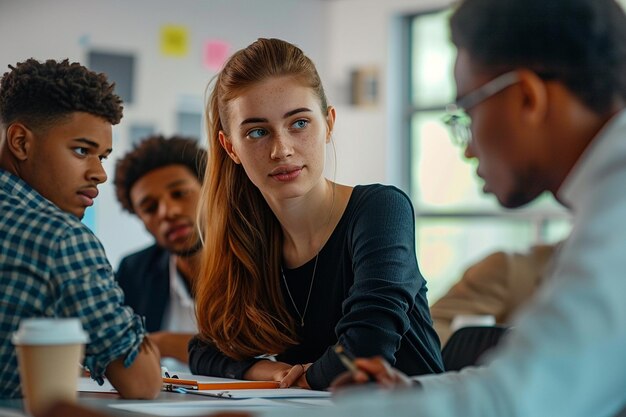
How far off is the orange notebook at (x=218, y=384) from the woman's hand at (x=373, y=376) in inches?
20.8

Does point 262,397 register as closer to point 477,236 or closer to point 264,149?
point 264,149

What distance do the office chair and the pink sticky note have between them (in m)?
4.22

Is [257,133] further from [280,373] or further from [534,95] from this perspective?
[534,95]

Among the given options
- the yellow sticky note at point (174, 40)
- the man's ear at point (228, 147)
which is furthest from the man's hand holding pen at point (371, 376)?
the yellow sticky note at point (174, 40)

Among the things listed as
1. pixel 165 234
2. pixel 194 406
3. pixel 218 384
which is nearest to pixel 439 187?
pixel 165 234

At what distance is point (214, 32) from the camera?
6.32 metres

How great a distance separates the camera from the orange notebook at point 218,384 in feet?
5.72

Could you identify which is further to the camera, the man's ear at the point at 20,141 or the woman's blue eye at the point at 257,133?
the woman's blue eye at the point at 257,133

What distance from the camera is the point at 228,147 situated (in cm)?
224

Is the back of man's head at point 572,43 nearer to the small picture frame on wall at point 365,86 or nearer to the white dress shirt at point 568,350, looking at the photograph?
the white dress shirt at point 568,350

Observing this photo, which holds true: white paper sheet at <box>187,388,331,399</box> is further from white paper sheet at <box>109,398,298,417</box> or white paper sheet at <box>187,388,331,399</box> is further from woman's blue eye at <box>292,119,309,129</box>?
woman's blue eye at <box>292,119,309,129</box>

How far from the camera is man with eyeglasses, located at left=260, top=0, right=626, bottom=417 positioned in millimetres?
924

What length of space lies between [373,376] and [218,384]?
1.98 ft

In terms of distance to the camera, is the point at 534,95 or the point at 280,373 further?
the point at 280,373
